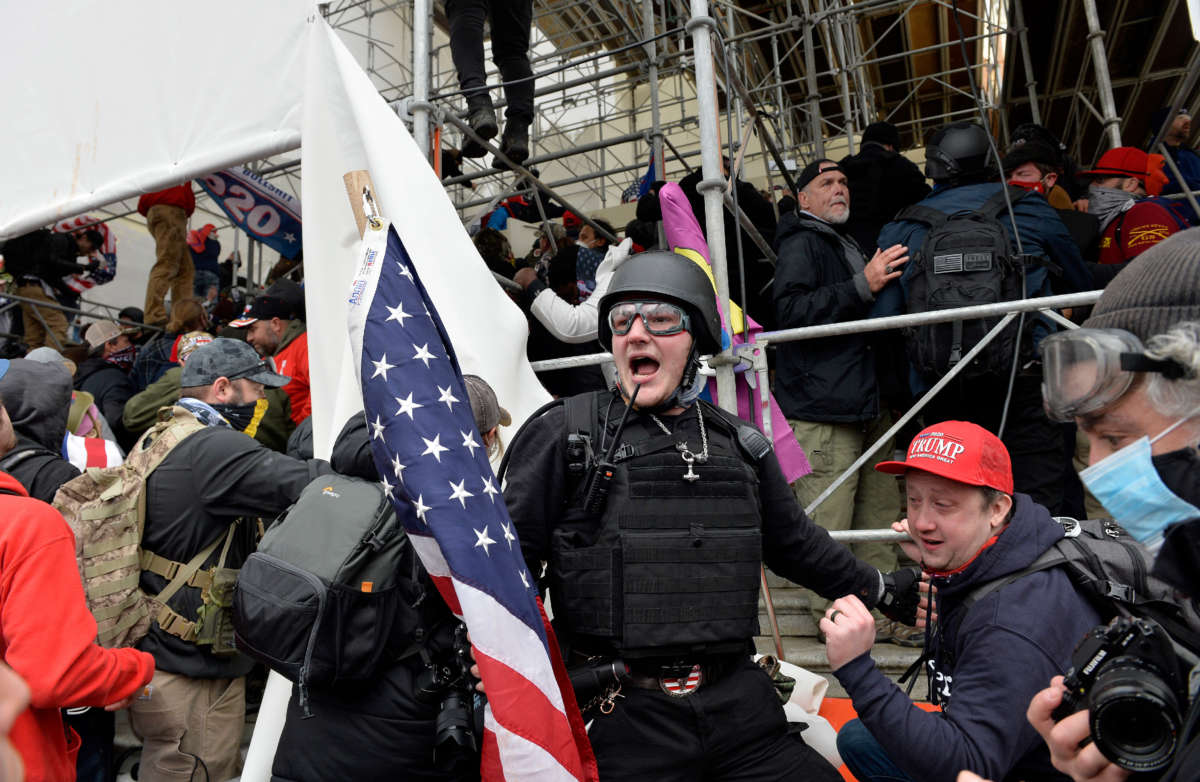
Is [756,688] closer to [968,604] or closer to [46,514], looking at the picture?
[968,604]

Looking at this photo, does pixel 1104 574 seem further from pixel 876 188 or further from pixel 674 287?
pixel 876 188

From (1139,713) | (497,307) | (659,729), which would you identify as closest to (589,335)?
(497,307)

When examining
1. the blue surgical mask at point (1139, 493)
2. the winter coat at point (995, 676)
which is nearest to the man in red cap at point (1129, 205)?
the winter coat at point (995, 676)

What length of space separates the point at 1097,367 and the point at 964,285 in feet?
8.61

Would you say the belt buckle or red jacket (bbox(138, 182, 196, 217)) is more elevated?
red jacket (bbox(138, 182, 196, 217))

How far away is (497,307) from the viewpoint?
354cm

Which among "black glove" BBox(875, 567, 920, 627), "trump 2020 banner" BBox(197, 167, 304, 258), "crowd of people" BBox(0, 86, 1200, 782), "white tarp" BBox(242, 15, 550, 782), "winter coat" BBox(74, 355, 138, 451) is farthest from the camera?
"trump 2020 banner" BBox(197, 167, 304, 258)

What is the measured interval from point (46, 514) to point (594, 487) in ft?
5.09

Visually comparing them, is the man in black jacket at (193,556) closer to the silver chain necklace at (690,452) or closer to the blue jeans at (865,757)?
the silver chain necklace at (690,452)

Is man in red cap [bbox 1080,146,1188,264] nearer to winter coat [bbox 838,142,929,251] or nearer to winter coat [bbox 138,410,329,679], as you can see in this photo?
winter coat [bbox 838,142,929,251]

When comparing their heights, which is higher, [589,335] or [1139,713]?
[589,335]

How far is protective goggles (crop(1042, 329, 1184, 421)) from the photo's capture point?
1062 mm

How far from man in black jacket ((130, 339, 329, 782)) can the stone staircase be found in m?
2.35

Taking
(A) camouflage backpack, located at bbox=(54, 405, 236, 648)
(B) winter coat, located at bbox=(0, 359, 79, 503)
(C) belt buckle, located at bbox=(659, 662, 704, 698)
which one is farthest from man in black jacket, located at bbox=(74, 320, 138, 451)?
(C) belt buckle, located at bbox=(659, 662, 704, 698)
